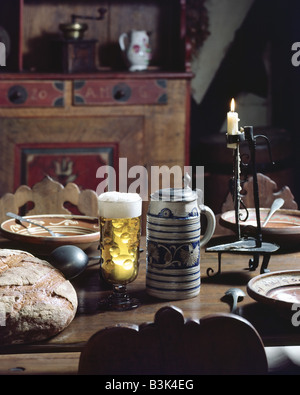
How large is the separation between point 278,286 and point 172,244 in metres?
0.23

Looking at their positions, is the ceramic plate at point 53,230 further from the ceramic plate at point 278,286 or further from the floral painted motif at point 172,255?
the ceramic plate at point 278,286

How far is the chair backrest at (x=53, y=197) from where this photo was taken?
210 cm

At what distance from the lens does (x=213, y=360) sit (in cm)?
78

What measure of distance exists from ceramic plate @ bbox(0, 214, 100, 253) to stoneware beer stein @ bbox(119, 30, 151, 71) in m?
1.80

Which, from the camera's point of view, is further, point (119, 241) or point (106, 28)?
point (106, 28)

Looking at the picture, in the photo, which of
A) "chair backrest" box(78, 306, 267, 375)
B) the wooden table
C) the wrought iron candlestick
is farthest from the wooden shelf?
"chair backrest" box(78, 306, 267, 375)

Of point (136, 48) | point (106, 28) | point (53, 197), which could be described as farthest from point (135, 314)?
point (106, 28)

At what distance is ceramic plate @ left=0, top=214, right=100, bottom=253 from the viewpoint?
141 cm

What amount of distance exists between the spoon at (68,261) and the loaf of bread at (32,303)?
0.24ft

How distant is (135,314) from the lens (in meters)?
1.10

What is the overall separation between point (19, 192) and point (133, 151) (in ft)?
4.13

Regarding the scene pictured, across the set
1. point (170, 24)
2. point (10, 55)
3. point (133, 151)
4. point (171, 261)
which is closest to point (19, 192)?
point (171, 261)

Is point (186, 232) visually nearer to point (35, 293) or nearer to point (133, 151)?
point (35, 293)

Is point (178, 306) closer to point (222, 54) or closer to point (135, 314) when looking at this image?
point (135, 314)
